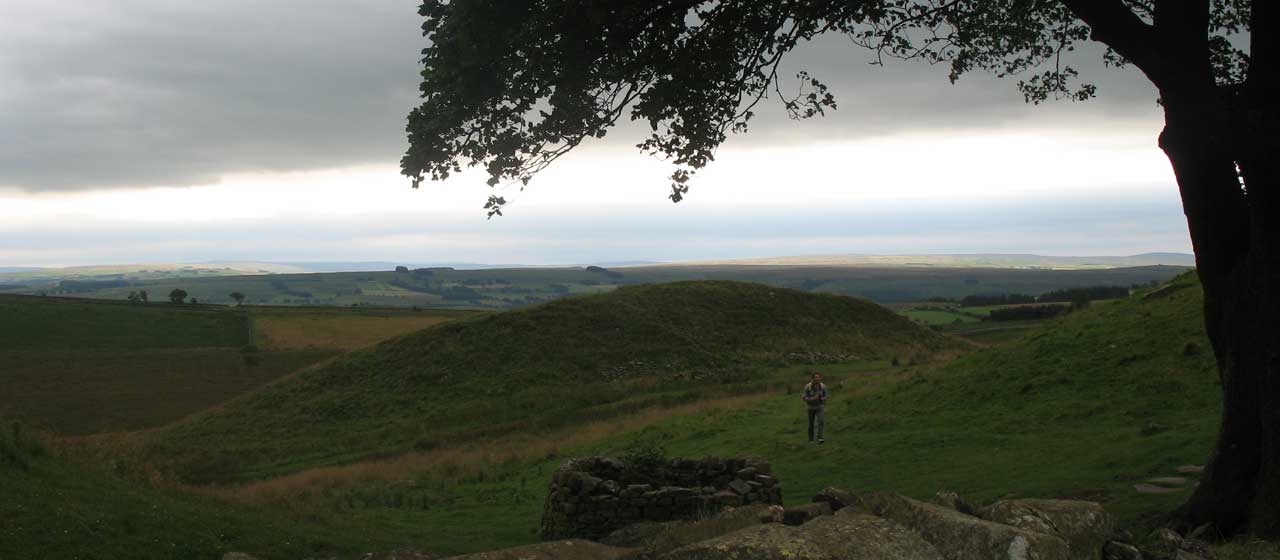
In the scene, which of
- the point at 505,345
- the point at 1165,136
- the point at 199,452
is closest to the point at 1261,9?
the point at 1165,136

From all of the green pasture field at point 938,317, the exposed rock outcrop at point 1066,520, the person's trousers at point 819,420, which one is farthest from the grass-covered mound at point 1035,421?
the green pasture field at point 938,317

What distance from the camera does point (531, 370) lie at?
186 feet

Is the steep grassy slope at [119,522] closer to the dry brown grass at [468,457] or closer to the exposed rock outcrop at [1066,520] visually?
the dry brown grass at [468,457]

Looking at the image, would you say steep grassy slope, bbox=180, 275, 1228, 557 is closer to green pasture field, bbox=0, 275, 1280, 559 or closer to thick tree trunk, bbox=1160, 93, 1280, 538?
green pasture field, bbox=0, 275, 1280, 559

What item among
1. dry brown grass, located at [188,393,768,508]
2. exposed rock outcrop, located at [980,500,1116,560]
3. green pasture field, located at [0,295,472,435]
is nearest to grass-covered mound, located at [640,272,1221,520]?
dry brown grass, located at [188,393,768,508]

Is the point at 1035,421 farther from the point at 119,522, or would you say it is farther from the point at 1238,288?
the point at 119,522

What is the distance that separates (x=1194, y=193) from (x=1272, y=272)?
1.40 metres

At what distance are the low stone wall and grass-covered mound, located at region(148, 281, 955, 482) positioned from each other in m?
19.7

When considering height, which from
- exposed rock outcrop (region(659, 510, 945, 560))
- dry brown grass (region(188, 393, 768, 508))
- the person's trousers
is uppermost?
exposed rock outcrop (region(659, 510, 945, 560))

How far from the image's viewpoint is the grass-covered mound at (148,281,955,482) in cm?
4356

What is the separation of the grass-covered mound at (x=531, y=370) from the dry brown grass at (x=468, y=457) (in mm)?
2985

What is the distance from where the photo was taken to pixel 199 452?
133 ft

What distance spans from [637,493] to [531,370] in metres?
38.9

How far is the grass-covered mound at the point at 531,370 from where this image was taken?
1715 inches
